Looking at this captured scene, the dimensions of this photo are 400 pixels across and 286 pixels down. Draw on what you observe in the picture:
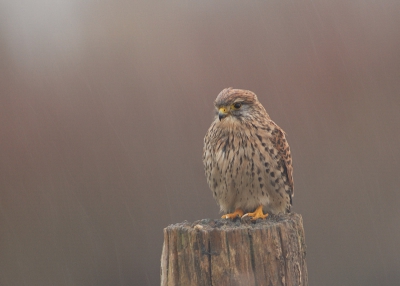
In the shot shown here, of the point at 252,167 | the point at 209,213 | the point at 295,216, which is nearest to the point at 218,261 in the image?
the point at 295,216

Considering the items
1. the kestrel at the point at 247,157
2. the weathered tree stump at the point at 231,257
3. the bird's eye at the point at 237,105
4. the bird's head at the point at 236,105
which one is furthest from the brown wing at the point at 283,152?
the weathered tree stump at the point at 231,257

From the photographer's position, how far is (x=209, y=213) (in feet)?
19.2

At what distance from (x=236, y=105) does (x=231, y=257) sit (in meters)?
1.25

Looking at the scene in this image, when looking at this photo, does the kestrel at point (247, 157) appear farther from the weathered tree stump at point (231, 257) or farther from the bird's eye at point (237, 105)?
the weathered tree stump at point (231, 257)

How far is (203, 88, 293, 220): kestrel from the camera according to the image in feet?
11.2

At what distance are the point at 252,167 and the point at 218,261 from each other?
3.65ft

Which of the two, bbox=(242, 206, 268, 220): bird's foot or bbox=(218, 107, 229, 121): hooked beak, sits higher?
bbox=(218, 107, 229, 121): hooked beak

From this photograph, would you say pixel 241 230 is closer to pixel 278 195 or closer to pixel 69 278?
pixel 278 195

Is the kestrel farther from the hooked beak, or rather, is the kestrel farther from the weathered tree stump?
the weathered tree stump

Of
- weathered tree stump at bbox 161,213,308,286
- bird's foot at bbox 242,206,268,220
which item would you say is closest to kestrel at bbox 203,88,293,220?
bird's foot at bbox 242,206,268,220

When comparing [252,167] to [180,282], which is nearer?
[180,282]

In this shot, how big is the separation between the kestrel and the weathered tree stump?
813 millimetres

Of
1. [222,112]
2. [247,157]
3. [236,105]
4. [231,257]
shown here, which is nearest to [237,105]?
[236,105]

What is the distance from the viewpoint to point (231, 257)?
7.94 feet
